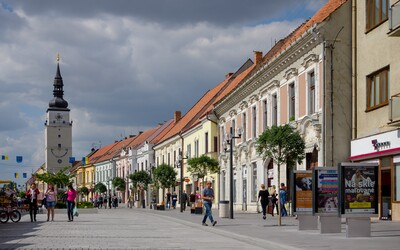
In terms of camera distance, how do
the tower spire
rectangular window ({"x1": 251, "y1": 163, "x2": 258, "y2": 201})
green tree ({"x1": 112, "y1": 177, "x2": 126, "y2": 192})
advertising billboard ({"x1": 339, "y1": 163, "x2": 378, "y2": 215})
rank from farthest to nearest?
the tower spire < green tree ({"x1": 112, "y1": 177, "x2": 126, "y2": 192}) < rectangular window ({"x1": 251, "y1": 163, "x2": 258, "y2": 201}) < advertising billboard ({"x1": 339, "y1": 163, "x2": 378, "y2": 215})

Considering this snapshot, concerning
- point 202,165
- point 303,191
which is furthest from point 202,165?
point 303,191

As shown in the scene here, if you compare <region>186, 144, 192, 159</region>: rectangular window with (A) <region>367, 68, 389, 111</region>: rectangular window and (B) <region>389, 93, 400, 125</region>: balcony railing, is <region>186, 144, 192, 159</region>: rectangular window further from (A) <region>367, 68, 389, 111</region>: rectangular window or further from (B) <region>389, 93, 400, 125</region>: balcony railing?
(B) <region>389, 93, 400, 125</region>: balcony railing

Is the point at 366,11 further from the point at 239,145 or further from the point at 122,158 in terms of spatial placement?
the point at 122,158

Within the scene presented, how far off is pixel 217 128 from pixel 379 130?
27.1 meters

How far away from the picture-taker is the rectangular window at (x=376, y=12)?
89.8ft

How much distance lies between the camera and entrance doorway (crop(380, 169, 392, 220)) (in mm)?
27297

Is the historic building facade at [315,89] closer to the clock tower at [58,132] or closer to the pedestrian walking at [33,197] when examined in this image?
the pedestrian walking at [33,197]

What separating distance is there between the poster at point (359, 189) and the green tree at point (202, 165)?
104ft

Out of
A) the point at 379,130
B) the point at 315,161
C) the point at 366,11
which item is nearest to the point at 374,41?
the point at 366,11

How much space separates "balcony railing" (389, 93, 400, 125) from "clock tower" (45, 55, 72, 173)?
132823 millimetres

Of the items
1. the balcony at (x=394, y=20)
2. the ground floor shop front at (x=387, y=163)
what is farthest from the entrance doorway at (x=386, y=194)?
the balcony at (x=394, y=20)

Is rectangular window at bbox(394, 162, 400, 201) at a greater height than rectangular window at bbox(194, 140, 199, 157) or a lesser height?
lesser

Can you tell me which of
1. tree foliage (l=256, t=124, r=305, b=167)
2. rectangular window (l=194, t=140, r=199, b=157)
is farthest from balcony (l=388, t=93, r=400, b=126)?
rectangular window (l=194, t=140, r=199, b=157)

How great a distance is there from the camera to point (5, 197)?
3253 centimetres
